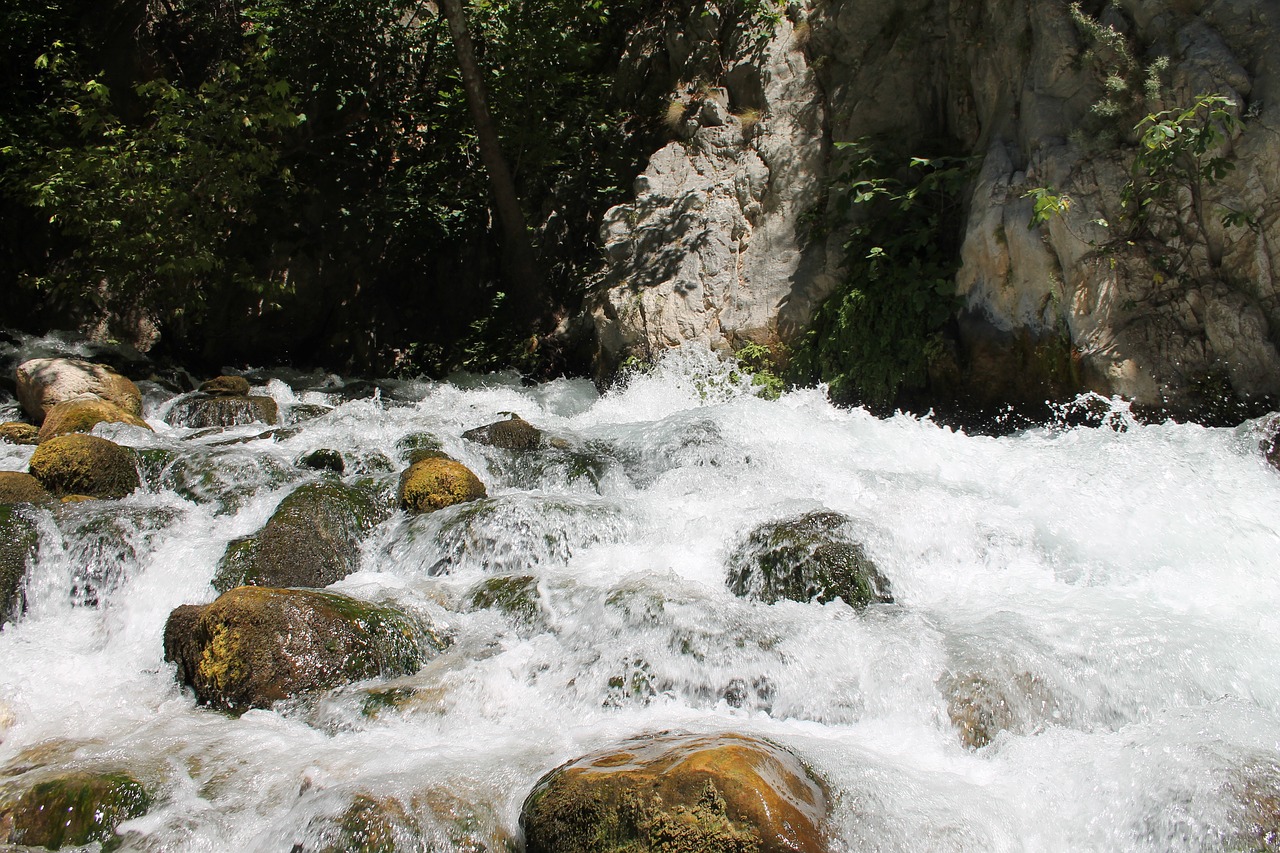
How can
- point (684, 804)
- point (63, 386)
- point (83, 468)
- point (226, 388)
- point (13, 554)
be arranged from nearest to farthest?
point (684, 804) → point (13, 554) → point (83, 468) → point (63, 386) → point (226, 388)

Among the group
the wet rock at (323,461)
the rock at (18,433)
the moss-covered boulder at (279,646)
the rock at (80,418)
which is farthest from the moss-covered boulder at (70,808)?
the rock at (18,433)

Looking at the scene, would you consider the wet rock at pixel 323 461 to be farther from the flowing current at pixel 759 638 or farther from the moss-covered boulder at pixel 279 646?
the moss-covered boulder at pixel 279 646

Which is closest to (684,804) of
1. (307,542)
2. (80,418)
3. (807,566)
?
(807,566)

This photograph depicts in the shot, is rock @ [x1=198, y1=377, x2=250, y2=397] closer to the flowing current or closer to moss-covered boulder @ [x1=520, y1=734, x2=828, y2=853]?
the flowing current

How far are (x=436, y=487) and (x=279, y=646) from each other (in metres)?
2.30

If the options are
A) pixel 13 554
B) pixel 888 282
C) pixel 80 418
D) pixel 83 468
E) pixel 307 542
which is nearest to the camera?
pixel 13 554

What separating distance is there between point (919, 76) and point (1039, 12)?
1808mm

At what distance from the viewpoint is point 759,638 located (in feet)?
14.6

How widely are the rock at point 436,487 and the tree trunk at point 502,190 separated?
5662 mm

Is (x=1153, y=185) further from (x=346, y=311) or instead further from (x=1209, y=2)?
(x=346, y=311)

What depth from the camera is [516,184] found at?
12930 mm

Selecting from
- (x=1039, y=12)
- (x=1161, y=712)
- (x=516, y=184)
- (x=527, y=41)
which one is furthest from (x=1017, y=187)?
(x=516, y=184)

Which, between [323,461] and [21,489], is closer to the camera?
[21,489]

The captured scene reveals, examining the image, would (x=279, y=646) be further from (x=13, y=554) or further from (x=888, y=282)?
(x=888, y=282)
